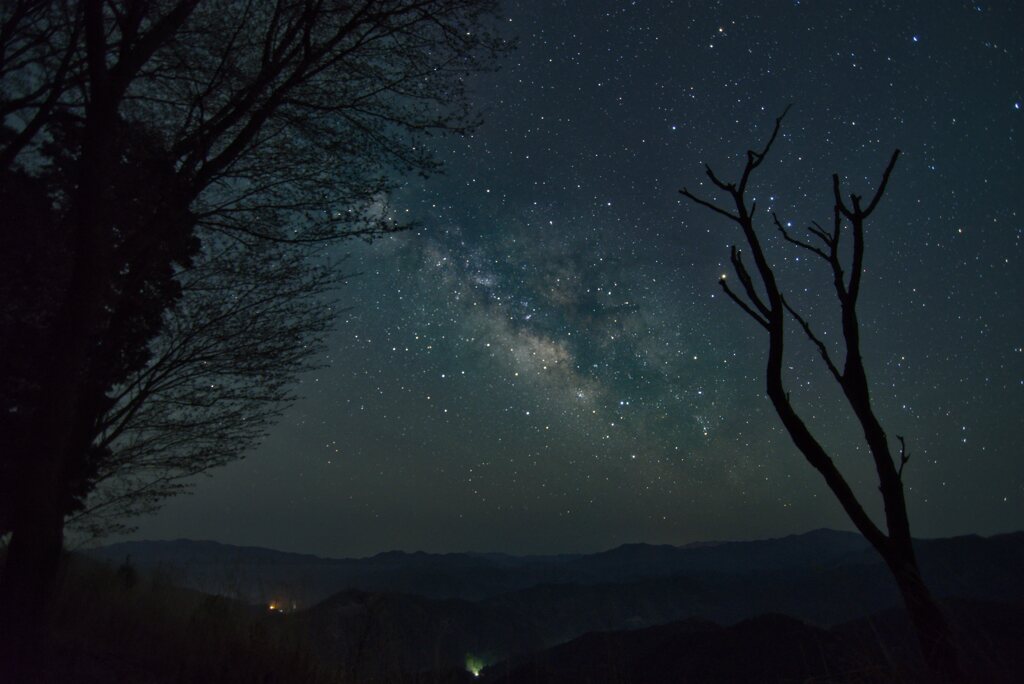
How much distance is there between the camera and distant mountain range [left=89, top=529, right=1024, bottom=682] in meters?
5.27

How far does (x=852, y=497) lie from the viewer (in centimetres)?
383

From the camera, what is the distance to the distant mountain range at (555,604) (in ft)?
17.3

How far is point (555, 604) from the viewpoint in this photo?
12025 centimetres

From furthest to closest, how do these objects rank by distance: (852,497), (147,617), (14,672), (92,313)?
(147,617) < (92,313) < (14,672) < (852,497)

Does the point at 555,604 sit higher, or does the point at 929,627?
the point at 929,627

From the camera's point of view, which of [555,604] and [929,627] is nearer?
[929,627]

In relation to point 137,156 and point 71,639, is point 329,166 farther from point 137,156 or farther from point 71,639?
point 71,639

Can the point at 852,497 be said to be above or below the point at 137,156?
below

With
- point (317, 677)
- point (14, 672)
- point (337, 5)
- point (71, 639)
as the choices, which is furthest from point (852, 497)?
point (337, 5)

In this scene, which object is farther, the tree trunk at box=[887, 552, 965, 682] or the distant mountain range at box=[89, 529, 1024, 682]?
the distant mountain range at box=[89, 529, 1024, 682]

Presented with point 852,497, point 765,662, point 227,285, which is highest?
point 227,285

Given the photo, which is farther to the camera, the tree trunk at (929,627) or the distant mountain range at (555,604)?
the distant mountain range at (555,604)

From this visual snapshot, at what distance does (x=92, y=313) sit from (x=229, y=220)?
2.93 meters

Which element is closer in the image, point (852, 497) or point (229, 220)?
point (852, 497)
